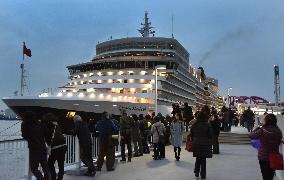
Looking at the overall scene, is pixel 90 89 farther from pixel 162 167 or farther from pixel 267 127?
pixel 267 127

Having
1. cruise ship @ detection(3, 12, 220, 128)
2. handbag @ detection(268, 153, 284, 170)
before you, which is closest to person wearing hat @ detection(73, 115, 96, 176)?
handbag @ detection(268, 153, 284, 170)

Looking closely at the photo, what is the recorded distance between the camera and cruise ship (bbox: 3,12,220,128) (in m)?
32.9

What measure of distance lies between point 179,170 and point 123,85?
97.2ft

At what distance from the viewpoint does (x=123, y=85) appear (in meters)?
39.8

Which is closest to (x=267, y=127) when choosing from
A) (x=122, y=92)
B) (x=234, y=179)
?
(x=234, y=179)

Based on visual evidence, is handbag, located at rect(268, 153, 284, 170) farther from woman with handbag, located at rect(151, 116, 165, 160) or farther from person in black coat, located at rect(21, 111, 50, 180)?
woman with handbag, located at rect(151, 116, 165, 160)

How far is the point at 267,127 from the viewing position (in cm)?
659

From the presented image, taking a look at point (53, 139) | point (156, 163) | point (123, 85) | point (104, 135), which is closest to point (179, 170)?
point (156, 163)

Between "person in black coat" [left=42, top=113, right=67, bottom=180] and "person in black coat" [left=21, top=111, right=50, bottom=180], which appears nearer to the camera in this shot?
"person in black coat" [left=21, top=111, right=50, bottom=180]

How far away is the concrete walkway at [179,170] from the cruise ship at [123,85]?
13.3 metres

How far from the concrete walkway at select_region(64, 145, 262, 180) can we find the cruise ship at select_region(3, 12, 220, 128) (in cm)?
1328

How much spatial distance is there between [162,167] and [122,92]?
95.5 feet

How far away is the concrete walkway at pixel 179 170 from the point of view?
362 inches

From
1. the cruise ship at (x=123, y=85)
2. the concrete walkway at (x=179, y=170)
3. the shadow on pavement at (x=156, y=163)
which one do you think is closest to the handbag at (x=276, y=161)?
the concrete walkway at (x=179, y=170)
